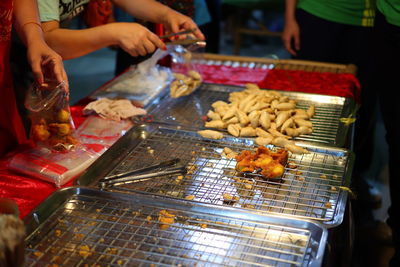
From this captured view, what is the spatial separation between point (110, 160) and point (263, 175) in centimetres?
46

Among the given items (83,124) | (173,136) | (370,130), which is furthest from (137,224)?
(370,130)

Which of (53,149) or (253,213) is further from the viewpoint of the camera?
(53,149)

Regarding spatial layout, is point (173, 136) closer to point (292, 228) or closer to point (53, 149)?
point (53, 149)

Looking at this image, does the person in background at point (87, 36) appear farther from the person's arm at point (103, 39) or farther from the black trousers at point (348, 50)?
the black trousers at point (348, 50)

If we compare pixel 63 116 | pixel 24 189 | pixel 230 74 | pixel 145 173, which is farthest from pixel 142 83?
pixel 24 189

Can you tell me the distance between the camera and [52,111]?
55.6 inches

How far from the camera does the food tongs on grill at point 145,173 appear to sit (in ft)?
4.26

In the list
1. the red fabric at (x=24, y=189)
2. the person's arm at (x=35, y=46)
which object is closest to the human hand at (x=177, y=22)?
the person's arm at (x=35, y=46)

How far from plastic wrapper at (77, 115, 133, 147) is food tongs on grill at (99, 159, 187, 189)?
22 centimetres

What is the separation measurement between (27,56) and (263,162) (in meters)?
0.75

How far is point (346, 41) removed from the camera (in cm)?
238

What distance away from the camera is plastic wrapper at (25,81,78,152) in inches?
54.6

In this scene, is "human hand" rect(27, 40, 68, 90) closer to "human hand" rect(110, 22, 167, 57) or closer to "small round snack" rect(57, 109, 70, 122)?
"small round snack" rect(57, 109, 70, 122)

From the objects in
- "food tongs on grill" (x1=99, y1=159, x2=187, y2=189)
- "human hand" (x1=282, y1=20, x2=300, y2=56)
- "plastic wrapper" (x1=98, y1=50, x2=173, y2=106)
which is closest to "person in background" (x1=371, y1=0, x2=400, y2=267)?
"human hand" (x1=282, y1=20, x2=300, y2=56)
